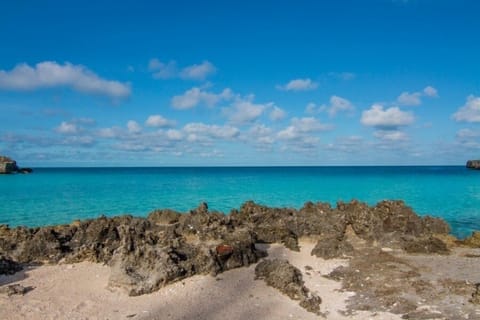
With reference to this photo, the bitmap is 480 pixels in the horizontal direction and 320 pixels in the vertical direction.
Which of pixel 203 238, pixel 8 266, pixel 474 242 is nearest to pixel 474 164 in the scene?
pixel 474 242

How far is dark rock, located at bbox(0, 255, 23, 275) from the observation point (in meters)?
12.6

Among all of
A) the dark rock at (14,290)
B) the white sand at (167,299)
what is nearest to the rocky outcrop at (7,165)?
the white sand at (167,299)

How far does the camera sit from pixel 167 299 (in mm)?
10688

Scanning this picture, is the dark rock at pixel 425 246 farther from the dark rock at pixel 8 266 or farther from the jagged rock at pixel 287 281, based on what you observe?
the dark rock at pixel 8 266

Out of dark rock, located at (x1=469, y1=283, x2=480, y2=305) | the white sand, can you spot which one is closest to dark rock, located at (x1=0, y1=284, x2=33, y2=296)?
the white sand

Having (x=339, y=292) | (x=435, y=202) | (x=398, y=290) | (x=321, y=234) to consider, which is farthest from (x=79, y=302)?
(x=435, y=202)

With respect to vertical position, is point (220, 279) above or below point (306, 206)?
below

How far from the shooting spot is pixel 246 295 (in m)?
11.1

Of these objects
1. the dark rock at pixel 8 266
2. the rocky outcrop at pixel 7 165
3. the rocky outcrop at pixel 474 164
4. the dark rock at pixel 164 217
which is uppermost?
the rocky outcrop at pixel 474 164

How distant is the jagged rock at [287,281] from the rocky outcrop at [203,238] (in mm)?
1267

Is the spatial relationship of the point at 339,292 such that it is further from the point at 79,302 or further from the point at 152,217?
the point at 152,217

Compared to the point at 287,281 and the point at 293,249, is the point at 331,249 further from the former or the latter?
the point at 287,281

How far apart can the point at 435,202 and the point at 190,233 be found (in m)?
32.1

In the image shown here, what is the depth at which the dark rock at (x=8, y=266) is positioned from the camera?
12586mm
